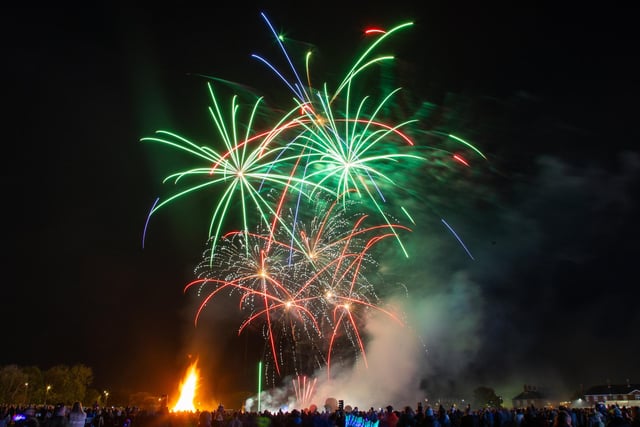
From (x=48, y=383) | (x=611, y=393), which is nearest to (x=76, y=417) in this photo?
(x=48, y=383)

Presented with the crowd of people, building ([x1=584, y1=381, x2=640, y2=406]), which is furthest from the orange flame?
building ([x1=584, y1=381, x2=640, y2=406])

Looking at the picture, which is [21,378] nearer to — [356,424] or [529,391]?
[356,424]

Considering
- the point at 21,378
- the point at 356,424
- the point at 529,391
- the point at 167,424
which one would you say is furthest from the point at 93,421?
the point at 529,391

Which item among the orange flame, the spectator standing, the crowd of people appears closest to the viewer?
the spectator standing

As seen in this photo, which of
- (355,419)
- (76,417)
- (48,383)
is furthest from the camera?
(48,383)

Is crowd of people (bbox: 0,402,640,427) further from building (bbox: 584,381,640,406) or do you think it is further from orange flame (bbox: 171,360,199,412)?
building (bbox: 584,381,640,406)

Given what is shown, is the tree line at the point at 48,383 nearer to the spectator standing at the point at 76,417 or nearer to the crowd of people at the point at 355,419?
the crowd of people at the point at 355,419

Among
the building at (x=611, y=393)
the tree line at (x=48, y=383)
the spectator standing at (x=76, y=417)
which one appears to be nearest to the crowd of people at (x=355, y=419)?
the spectator standing at (x=76, y=417)

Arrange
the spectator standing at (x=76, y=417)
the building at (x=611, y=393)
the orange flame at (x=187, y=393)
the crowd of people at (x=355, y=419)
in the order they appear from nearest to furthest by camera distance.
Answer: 1. the spectator standing at (x=76, y=417)
2. the crowd of people at (x=355, y=419)
3. the orange flame at (x=187, y=393)
4. the building at (x=611, y=393)

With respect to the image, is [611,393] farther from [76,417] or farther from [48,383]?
[76,417]

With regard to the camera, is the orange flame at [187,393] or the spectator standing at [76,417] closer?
the spectator standing at [76,417]

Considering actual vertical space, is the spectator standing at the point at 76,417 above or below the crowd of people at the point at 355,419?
above

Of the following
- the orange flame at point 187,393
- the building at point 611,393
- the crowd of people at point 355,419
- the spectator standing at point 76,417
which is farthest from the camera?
the building at point 611,393

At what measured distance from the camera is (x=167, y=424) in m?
14.0
